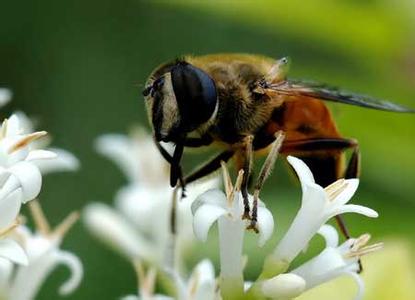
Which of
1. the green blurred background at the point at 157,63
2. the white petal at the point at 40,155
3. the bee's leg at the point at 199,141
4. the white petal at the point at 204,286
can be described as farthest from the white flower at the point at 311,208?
the green blurred background at the point at 157,63

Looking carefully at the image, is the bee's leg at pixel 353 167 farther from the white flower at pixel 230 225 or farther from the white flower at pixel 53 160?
the white flower at pixel 53 160

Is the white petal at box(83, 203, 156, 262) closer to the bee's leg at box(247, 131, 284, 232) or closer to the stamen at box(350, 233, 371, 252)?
the bee's leg at box(247, 131, 284, 232)

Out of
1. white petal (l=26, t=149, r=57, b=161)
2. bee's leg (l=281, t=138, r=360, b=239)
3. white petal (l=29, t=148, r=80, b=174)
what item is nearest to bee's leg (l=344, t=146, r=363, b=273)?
bee's leg (l=281, t=138, r=360, b=239)

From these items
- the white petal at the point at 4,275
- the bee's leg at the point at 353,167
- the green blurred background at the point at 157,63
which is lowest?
the green blurred background at the point at 157,63

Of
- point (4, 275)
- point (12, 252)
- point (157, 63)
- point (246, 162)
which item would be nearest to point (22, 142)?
point (12, 252)

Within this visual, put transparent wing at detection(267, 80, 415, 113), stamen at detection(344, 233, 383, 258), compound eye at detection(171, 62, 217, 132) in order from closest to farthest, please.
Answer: stamen at detection(344, 233, 383, 258), compound eye at detection(171, 62, 217, 132), transparent wing at detection(267, 80, 415, 113)

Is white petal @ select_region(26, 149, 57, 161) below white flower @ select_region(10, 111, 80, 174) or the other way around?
the other way around

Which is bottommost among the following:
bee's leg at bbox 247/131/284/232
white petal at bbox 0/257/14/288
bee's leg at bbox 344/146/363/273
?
white petal at bbox 0/257/14/288
